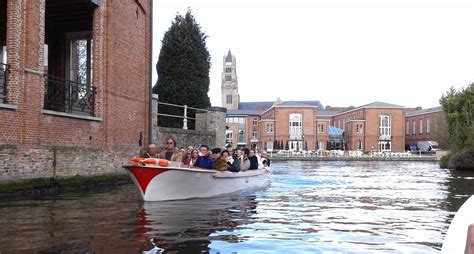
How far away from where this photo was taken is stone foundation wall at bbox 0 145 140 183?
41.7 ft

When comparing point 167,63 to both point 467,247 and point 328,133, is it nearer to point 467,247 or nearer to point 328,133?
point 467,247

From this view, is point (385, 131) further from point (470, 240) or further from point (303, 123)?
point (470, 240)

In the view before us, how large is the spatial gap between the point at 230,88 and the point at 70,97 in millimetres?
105794

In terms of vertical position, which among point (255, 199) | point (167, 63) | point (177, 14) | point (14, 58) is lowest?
point (255, 199)

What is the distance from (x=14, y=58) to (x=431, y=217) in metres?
10.5

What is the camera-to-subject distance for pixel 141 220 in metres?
9.36

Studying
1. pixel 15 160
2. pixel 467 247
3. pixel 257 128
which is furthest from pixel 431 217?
Result: pixel 257 128

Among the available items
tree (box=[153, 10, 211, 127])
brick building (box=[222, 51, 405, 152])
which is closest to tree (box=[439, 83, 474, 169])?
tree (box=[153, 10, 211, 127])

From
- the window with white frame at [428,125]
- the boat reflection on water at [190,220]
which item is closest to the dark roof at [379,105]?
the window with white frame at [428,125]

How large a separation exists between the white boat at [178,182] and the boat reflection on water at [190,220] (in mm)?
251

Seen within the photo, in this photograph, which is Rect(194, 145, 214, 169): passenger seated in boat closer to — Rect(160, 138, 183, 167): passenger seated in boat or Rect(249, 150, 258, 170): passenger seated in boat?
Rect(160, 138, 183, 167): passenger seated in boat

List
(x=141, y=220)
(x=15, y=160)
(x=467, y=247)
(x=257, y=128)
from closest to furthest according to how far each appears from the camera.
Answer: (x=467, y=247)
(x=141, y=220)
(x=15, y=160)
(x=257, y=128)

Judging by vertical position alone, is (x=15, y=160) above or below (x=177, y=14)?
below

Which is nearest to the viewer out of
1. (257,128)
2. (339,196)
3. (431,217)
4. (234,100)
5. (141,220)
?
(141,220)
